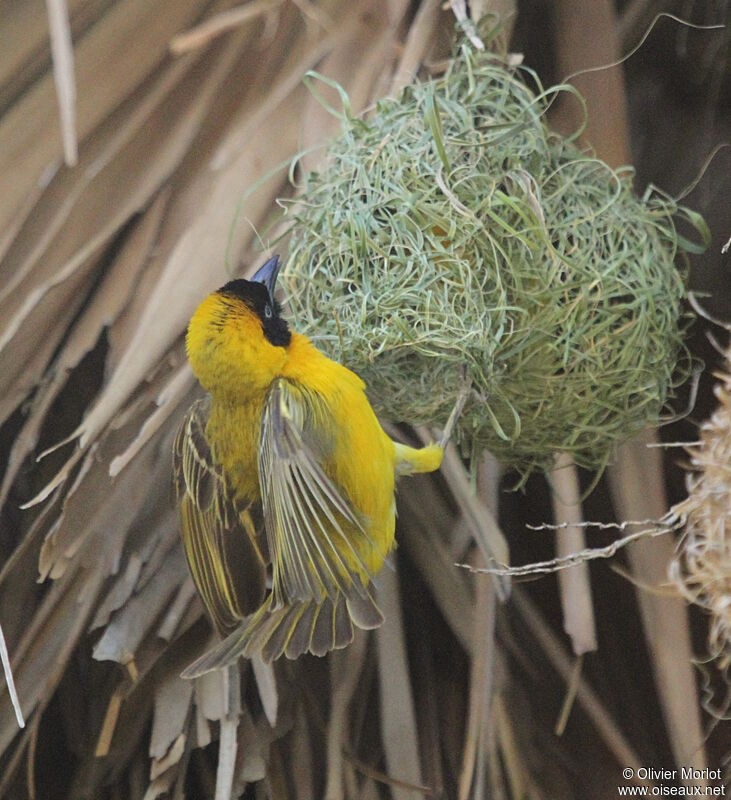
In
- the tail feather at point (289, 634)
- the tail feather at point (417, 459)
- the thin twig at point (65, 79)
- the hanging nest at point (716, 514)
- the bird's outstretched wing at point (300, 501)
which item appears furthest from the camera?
the tail feather at point (417, 459)

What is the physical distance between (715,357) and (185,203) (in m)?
1.14

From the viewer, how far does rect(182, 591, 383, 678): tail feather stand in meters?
1.60

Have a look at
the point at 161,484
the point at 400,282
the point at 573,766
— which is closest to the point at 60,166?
the point at 161,484

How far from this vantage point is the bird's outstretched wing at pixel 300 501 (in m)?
1.44

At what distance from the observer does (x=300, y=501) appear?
57.2 inches

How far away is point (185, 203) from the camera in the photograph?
6.39 feet

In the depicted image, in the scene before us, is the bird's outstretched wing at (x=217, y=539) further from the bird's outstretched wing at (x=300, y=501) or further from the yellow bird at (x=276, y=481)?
the bird's outstretched wing at (x=300, y=501)

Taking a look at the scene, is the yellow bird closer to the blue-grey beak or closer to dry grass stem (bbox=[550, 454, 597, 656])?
the blue-grey beak

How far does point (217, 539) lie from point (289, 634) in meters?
0.19

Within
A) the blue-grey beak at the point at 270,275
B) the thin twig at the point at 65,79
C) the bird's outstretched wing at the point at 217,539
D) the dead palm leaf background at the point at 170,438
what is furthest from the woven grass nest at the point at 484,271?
the thin twig at the point at 65,79

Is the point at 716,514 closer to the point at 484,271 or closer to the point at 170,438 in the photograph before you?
the point at 484,271

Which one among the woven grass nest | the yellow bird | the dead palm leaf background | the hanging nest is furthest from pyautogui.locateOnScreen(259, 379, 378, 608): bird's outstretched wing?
the hanging nest

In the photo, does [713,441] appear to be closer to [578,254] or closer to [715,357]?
[578,254]

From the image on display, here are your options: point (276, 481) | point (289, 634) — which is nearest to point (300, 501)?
point (276, 481)
